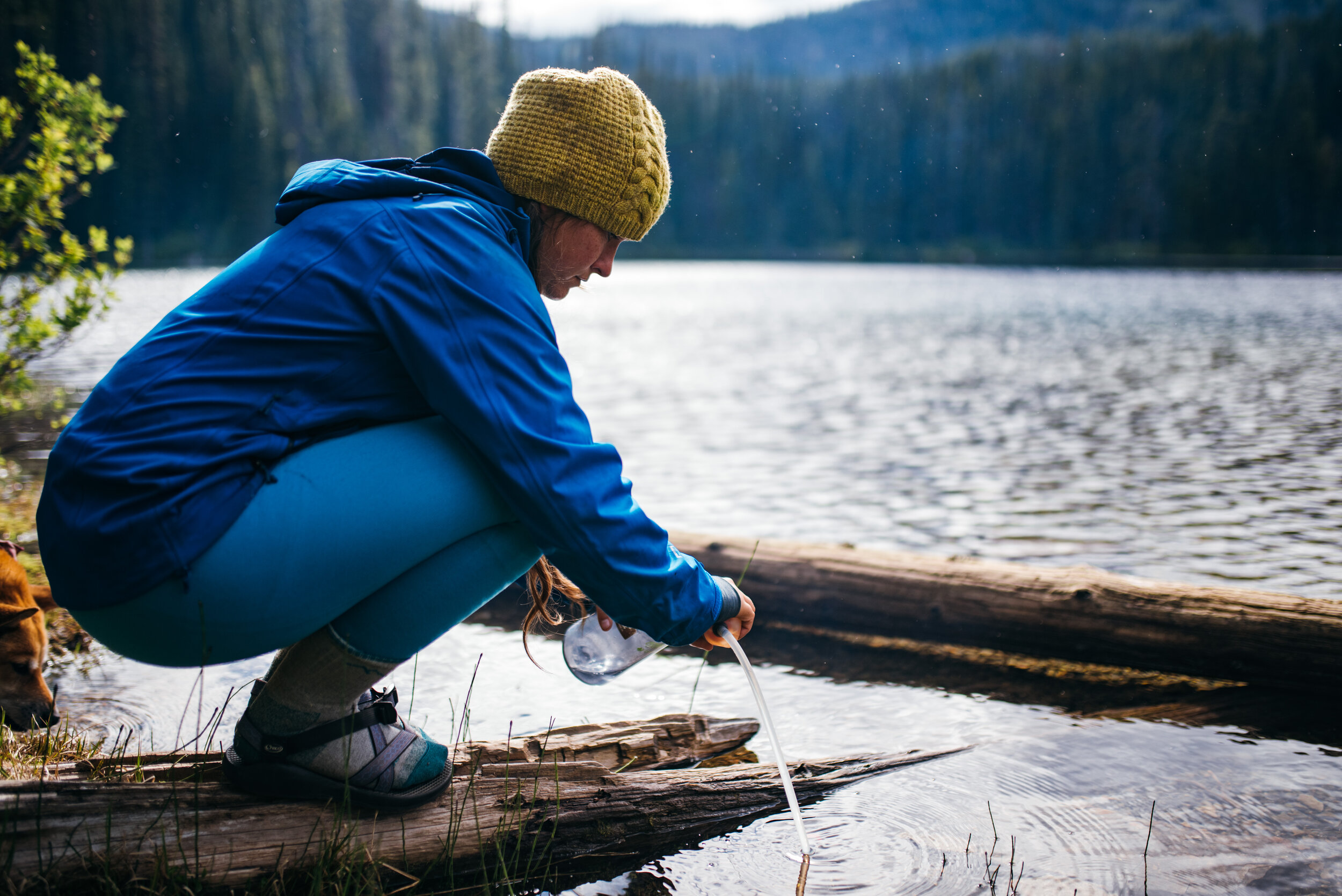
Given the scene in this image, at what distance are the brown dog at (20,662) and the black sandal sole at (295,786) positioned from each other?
1315mm

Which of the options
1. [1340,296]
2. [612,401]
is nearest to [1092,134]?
[1340,296]

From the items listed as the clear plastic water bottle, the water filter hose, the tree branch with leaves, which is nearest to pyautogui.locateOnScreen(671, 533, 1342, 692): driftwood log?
the water filter hose

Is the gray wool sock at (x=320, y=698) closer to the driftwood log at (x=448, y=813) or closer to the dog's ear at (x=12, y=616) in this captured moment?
the driftwood log at (x=448, y=813)

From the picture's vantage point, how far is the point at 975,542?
6691 millimetres

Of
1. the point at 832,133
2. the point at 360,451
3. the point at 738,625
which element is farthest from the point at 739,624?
the point at 832,133

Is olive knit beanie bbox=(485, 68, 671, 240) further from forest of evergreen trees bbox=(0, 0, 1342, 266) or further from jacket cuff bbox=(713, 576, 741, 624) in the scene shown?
forest of evergreen trees bbox=(0, 0, 1342, 266)

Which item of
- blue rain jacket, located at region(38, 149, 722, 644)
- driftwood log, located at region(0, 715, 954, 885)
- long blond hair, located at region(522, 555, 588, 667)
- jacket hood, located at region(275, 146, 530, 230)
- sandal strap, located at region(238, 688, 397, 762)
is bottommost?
driftwood log, located at region(0, 715, 954, 885)

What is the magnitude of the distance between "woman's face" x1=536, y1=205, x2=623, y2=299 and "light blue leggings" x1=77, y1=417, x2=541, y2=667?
0.47 metres

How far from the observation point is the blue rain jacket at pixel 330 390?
1.61 meters

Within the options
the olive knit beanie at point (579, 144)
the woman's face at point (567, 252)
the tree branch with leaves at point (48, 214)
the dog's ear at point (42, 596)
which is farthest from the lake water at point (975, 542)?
the tree branch with leaves at point (48, 214)

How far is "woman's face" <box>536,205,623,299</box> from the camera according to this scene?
2.08 m

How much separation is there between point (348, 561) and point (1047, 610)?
3.23 metres

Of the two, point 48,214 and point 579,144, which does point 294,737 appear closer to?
point 579,144

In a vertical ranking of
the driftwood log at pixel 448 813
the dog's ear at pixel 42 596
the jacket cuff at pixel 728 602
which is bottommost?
the dog's ear at pixel 42 596
